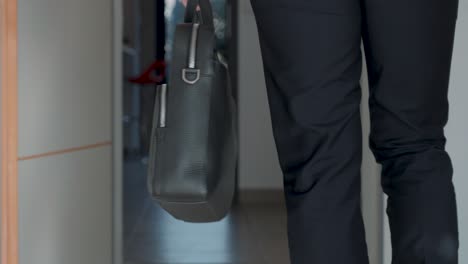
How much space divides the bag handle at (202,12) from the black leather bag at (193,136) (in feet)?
0.18

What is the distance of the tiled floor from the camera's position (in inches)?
108

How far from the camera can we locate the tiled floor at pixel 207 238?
275 cm

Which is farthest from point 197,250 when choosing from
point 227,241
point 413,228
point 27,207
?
point 413,228

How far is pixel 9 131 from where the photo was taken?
1.30m

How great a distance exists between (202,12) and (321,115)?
1.49 ft

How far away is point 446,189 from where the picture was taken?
945 mm

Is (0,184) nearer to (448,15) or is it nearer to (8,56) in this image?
(8,56)

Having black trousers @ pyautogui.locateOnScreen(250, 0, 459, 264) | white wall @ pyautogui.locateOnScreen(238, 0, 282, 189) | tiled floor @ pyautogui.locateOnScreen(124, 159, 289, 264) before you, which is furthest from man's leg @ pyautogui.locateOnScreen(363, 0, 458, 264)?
white wall @ pyautogui.locateOnScreen(238, 0, 282, 189)

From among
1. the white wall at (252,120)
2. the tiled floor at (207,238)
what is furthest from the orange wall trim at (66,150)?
the white wall at (252,120)

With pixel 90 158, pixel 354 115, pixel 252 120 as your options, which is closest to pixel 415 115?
pixel 354 115

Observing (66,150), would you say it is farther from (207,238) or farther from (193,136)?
(207,238)

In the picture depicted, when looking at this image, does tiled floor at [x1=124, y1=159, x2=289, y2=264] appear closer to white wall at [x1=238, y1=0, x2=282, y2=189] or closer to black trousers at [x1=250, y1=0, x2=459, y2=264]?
white wall at [x1=238, y1=0, x2=282, y2=189]

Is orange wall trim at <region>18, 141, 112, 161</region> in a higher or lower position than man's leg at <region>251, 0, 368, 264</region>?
lower

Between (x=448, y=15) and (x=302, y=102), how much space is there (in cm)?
23
